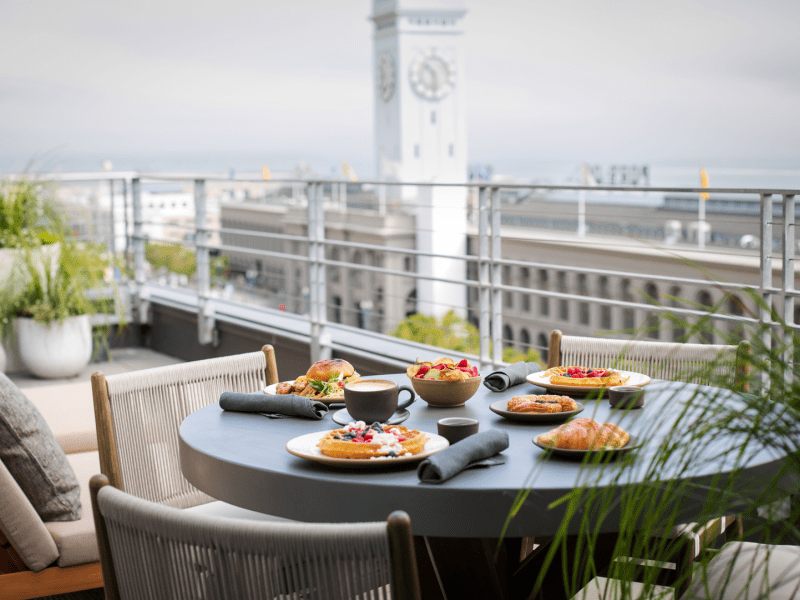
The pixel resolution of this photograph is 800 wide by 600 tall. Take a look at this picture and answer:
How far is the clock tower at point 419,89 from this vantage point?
57.1 m

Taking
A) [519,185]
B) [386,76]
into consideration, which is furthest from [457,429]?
[386,76]

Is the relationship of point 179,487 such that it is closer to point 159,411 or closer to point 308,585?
point 159,411

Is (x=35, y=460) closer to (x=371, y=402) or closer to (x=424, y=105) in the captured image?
(x=371, y=402)

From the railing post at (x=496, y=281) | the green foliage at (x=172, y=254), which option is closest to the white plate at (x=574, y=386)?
the railing post at (x=496, y=281)

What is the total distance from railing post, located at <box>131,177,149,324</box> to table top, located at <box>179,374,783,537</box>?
157 inches

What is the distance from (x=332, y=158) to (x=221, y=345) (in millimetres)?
62420

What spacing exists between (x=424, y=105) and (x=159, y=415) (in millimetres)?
59402

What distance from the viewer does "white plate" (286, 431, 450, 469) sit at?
1027 millimetres

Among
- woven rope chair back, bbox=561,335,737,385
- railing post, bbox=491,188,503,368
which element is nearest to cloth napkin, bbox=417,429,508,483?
woven rope chair back, bbox=561,335,737,385

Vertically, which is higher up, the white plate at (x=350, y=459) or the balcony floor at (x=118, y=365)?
the white plate at (x=350, y=459)

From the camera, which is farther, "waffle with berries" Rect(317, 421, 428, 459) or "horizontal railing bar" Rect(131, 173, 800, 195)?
"horizontal railing bar" Rect(131, 173, 800, 195)

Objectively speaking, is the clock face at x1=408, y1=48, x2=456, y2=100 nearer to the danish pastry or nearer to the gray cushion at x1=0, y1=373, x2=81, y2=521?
the gray cushion at x1=0, y1=373, x2=81, y2=521

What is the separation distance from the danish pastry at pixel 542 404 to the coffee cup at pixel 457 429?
0.13 metres

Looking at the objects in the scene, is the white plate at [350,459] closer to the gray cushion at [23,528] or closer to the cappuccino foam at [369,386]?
the cappuccino foam at [369,386]
